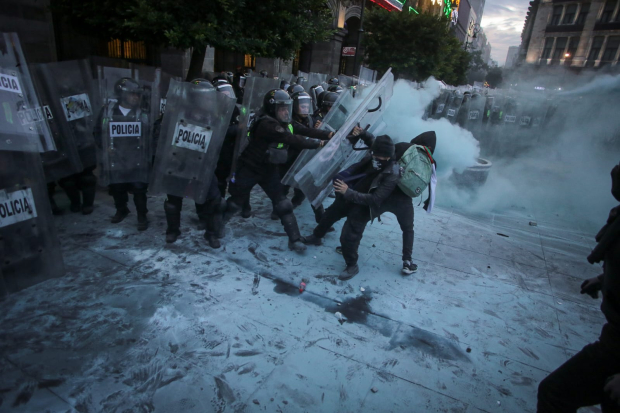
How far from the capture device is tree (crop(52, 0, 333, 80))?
5.92 meters

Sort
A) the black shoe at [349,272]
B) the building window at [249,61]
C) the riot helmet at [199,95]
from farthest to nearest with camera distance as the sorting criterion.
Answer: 1. the building window at [249,61]
2. the black shoe at [349,272]
3. the riot helmet at [199,95]

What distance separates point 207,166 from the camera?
3961mm

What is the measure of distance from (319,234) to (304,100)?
1778 millimetres

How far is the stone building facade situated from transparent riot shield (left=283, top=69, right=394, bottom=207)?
4343 cm

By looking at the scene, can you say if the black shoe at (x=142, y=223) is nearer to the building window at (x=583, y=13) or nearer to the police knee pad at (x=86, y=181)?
the police knee pad at (x=86, y=181)

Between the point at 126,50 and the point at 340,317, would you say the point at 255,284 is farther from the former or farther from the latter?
the point at 126,50

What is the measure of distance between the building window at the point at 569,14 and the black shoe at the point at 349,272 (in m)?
54.2

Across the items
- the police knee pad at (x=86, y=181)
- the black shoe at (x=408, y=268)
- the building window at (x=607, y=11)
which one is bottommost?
the black shoe at (x=408, y=268)

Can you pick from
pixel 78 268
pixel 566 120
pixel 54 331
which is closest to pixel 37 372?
pixel 54 331

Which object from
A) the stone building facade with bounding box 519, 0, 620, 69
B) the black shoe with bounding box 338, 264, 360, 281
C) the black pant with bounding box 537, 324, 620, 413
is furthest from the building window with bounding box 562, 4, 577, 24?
the black pant with bounding box 537, 324, 620, 413

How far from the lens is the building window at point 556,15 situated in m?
44.2

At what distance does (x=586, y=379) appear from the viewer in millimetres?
1839

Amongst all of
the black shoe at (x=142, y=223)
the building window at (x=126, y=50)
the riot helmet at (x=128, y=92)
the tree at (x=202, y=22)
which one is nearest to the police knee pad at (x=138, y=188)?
the black shoe at (x=142, y=223)

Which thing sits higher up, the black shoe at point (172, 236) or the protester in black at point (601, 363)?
the protester in black at point (601, 363)
